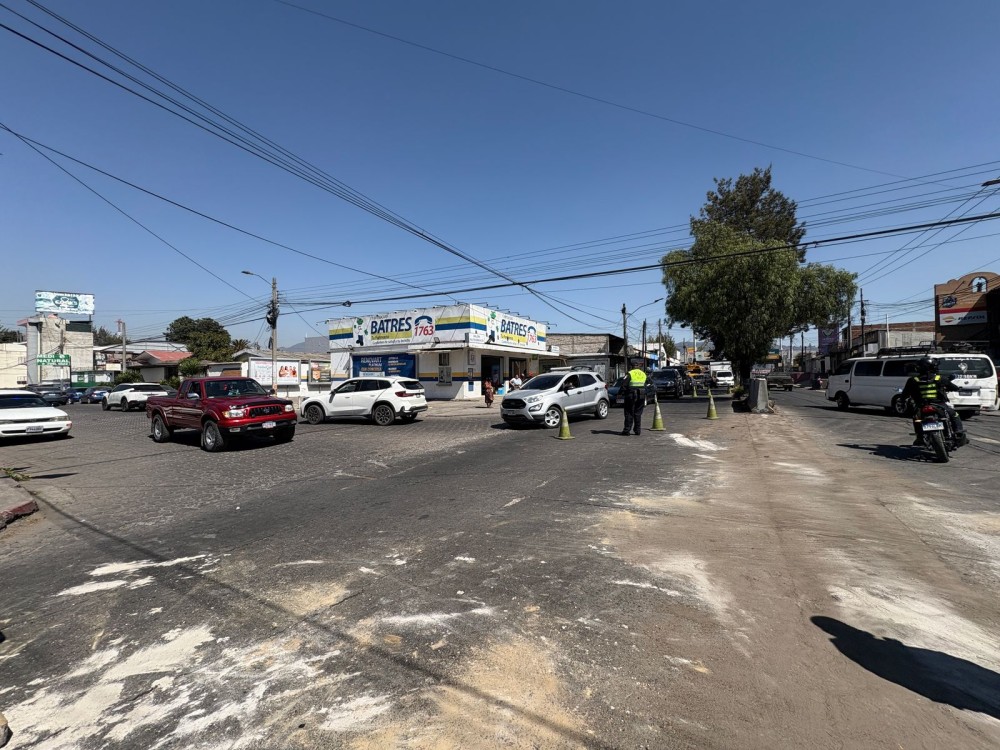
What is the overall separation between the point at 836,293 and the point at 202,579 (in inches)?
1404

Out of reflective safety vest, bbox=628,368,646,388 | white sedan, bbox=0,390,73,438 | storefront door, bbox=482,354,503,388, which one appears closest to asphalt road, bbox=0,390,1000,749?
reflective safety vest, bbox=628,368,646,388

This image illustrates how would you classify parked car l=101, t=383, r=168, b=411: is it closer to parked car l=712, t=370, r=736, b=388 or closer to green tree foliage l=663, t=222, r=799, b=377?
green tree foliage l=663, t=222, r=799, b=377

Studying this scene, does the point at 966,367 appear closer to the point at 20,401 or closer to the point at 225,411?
the point at 225,411

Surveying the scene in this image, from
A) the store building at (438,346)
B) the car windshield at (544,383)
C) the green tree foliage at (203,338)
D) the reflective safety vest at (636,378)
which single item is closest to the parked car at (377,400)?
the car windshield at (544,383)

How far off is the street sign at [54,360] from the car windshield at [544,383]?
58970mm

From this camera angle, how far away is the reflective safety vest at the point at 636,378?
12.4 meters

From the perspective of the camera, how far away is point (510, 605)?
11.9 feet

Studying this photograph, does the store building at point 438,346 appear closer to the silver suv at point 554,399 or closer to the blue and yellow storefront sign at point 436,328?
the blue and yellow storefront sign at point 436,328

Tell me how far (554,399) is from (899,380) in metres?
11.4

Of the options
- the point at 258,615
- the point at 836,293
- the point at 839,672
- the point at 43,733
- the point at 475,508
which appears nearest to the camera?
the point at 43,733

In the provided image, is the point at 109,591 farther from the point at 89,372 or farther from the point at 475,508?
the point at 89,372

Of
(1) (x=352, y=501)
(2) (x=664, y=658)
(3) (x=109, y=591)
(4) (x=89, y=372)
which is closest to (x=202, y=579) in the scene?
(3) (x=109, y=591)

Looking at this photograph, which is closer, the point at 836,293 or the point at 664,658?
the point at 664,658

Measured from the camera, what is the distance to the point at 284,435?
1288 cm
